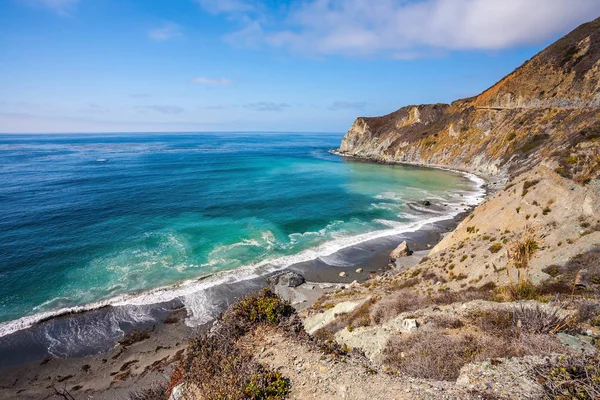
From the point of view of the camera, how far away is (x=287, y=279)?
88.1 feet

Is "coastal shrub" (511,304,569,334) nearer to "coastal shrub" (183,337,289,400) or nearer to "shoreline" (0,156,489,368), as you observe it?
"coastal shrub" (183,337,289,400)

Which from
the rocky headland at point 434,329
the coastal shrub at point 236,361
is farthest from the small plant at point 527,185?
the coastal shrub at point 236,361

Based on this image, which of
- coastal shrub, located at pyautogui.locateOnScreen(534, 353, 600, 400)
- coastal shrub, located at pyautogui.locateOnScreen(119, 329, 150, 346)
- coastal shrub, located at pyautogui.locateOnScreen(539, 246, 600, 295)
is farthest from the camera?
coastal shrub, located at pyautogui.locateOnScreen(119, 329, 150, 346)

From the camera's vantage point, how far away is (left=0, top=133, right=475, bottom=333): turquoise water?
26797 mm

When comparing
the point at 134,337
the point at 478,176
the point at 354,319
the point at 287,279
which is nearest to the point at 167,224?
the point at 134,337

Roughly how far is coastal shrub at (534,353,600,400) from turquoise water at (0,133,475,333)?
83.2 feet

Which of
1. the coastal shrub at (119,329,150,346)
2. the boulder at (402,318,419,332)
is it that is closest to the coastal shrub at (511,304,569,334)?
the boulder at (402,318,419,332)

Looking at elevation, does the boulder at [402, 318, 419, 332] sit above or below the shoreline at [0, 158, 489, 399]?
above

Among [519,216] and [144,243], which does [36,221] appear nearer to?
[144,243]

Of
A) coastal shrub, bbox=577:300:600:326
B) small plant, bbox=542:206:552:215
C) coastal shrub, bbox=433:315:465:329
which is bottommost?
coastal shrub, bbox=433:315:465:329

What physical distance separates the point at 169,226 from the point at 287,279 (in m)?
22.1

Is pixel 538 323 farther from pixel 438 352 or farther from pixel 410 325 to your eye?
pixel 410 325

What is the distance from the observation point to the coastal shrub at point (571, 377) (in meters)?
5.09

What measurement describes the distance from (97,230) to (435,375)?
4265 centimetres
